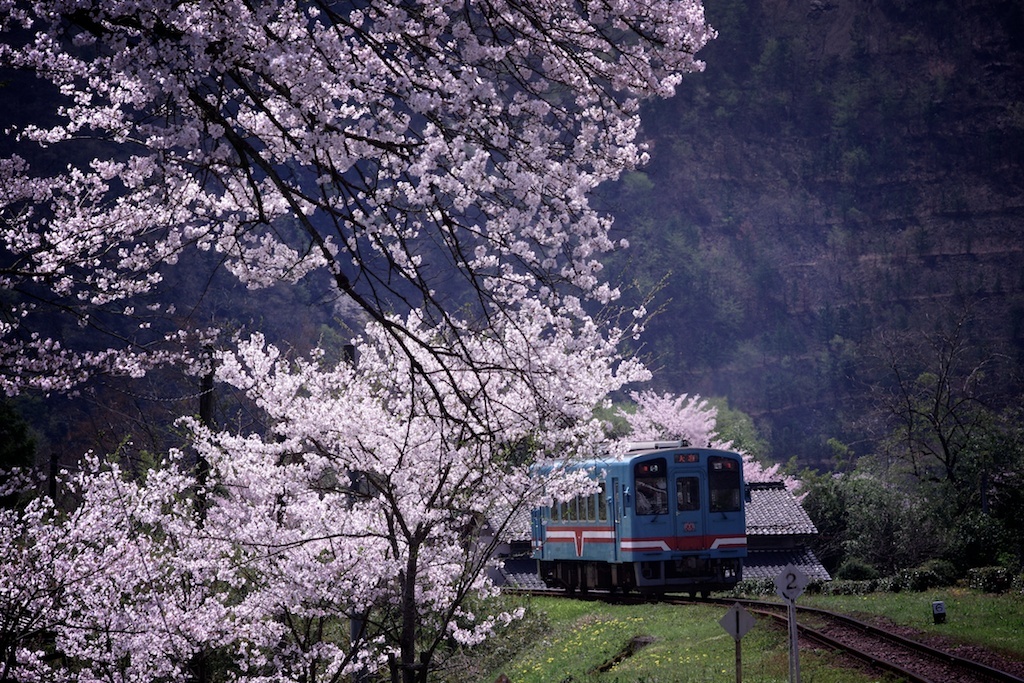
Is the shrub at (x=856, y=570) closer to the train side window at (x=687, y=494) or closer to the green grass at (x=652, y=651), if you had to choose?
the green grass at (x=652, y=651)

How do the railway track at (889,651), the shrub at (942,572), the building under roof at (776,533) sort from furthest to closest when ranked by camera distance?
1. the building under roof at (776,533)
2. the shrub at (942,572)
3. the railway track at (889,651)

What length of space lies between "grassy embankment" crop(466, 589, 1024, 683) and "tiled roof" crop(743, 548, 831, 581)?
754 cm

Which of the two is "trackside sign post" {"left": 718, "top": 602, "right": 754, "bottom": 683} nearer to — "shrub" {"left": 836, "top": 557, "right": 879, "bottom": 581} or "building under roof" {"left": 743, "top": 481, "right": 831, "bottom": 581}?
"shrub" {"left": 836, "top": 557, "right": 879, "bottom": 581}

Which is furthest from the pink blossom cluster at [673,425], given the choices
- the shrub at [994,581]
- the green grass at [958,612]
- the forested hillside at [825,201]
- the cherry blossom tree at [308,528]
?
the forested hillside at [825,201]

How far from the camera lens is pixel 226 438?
497 inches

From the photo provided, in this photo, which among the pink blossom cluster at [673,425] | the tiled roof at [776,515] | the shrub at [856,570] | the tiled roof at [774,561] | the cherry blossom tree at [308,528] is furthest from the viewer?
the pink blossom cluster at [673,425]

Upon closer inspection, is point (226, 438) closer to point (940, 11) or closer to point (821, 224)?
point (821, 224)

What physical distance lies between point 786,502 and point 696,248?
80.7 m

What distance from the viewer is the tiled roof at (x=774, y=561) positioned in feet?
95.3

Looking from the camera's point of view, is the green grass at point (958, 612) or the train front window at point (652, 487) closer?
the green grass at point (958, 612)

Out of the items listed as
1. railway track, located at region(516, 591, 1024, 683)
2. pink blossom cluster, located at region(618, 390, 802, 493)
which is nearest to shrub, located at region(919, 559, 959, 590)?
railway track, located at region(516, 591, 1024, 683)

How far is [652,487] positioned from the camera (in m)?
20.1

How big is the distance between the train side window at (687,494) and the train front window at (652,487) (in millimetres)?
315

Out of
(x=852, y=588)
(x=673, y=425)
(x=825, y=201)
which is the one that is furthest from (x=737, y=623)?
(x=825, y=201)
